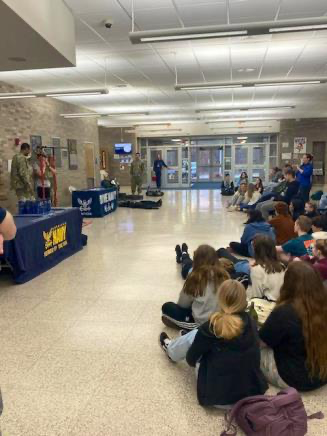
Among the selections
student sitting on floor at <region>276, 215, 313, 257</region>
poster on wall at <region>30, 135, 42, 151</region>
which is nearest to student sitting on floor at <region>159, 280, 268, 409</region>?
student sitting on floor at <region>276, 215, 313, 257</region>

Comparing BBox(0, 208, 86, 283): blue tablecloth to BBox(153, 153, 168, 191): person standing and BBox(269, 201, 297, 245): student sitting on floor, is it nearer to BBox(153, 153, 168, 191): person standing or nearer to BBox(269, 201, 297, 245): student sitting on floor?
BBox(269, 201, 297, 245): student sitting on floor

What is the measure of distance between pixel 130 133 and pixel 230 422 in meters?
18.9

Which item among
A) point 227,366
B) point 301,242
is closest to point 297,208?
point 301,242

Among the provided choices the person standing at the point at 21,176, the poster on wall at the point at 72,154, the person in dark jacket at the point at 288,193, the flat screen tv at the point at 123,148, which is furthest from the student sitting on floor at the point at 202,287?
the flat screen tv at the point at 123,148

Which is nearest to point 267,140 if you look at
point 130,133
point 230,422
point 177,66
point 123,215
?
point 130,133

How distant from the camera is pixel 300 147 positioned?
1886 centimetres

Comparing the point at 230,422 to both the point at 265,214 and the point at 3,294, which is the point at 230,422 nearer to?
the point at 3,294

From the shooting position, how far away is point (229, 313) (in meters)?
2.24

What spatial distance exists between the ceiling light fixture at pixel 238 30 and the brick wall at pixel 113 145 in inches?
633

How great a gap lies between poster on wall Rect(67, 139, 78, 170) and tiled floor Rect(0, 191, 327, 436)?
7.36 m

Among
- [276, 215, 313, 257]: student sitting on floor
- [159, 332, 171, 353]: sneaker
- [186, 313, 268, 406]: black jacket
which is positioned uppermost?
[276, 215, 313, 257]: student sitting on floor

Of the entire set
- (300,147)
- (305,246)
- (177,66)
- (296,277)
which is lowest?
(305,246)

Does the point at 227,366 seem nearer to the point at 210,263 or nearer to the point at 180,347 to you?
the point at 180,347

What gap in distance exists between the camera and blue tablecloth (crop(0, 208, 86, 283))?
4.86 metres
